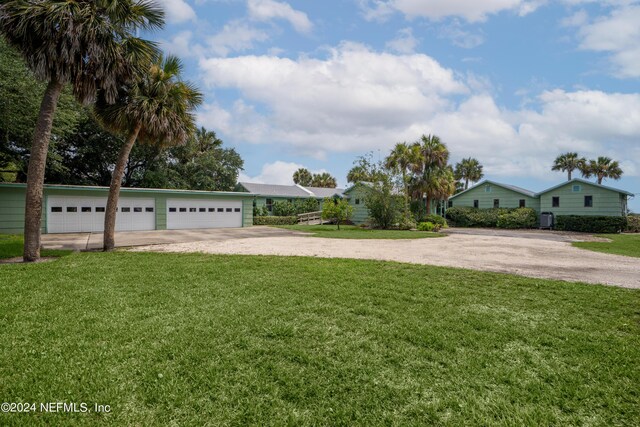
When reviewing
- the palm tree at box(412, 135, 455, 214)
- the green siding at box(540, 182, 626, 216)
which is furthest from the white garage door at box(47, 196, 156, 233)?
the green siding at box(540, 182, 626, 216)

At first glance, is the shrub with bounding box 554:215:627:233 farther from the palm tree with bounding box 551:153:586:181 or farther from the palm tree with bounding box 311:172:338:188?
the palm tree with bounding box 311:172:338:188

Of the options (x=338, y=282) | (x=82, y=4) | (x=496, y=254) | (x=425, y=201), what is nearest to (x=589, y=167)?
(x=425, y=201)

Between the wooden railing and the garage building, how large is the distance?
5700 mm

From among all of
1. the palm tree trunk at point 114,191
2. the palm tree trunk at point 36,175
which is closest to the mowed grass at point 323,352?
the palm tree trunk at point 36,175

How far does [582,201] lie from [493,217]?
604 cm

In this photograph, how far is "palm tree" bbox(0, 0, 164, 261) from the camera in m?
8.10

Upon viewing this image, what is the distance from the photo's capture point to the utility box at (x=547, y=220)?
25.5 m

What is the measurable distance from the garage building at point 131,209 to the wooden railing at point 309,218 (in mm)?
5700

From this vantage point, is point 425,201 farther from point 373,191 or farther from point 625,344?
point 625,344

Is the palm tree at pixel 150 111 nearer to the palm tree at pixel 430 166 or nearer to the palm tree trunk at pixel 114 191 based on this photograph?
the palm tree trunk at pixel 114 191

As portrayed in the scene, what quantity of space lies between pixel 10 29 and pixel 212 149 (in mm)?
28028

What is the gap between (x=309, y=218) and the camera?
30.3 meters

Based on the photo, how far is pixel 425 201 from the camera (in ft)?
97.3

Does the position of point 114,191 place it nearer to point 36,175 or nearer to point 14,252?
point 36,175
